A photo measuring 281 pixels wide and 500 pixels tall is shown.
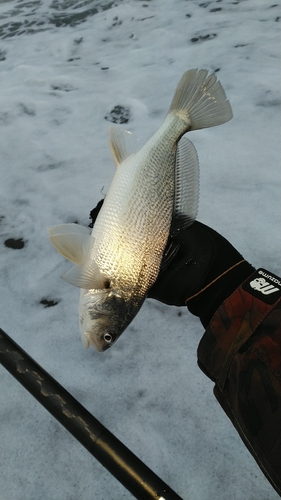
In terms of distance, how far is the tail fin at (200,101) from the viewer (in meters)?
1.82

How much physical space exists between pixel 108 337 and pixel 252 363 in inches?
19.8

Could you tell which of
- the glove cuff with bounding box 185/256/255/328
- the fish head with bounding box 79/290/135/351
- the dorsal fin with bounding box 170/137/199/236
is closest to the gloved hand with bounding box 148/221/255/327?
the glove cuff with bounding box 185/256/255/328

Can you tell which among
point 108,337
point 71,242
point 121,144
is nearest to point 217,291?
point 108,337

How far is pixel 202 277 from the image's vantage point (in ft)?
5.44

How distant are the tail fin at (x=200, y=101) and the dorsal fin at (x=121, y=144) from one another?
239 mm

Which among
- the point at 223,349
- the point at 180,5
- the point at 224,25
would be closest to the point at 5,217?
the point at 223,349

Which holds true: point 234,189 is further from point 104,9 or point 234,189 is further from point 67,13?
point 67,13

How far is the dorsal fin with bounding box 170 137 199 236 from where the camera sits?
164 centimetres

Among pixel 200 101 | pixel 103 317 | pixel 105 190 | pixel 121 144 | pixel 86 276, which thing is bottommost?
pixel 105 190

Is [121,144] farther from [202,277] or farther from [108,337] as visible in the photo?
[108,337]

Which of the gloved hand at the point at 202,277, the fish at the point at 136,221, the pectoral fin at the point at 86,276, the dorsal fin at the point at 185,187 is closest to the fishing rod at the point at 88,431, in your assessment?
the fish at the point at 136,221

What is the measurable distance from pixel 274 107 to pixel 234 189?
1127mm

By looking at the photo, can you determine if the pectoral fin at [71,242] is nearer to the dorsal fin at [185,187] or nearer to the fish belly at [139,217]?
the fish belly at [139,217]

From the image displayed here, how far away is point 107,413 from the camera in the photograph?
6.12 ft
